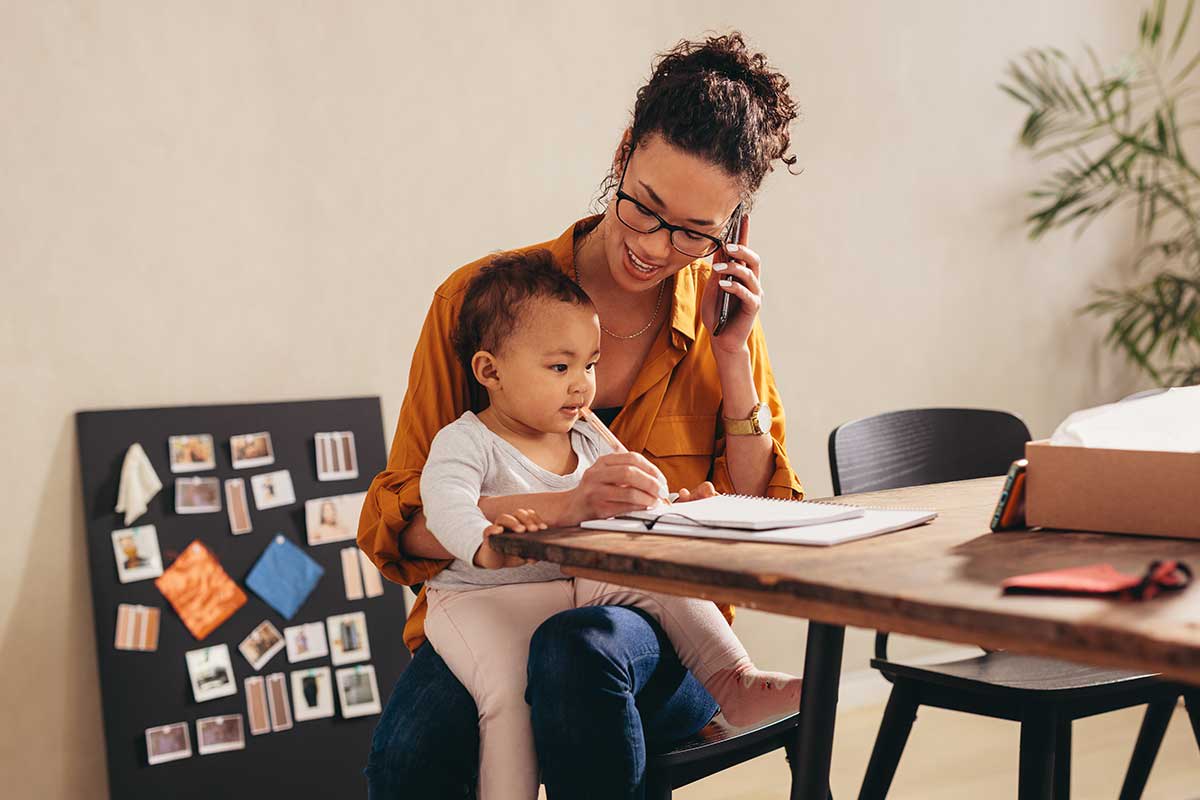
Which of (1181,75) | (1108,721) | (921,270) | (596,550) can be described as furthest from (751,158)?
(1181,75)

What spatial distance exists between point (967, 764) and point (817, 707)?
1827 millimetres

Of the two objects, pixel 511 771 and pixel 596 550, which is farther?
pixel 511 771

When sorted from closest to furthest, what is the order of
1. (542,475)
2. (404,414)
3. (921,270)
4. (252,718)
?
(542,475) → (404,414) → (252,718) → (921,270)

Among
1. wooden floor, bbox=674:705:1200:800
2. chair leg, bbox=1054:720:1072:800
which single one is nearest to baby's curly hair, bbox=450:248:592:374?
chair leg, bbox=1054:720:1072:800

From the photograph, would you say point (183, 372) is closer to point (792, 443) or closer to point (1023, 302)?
point (792, 443)

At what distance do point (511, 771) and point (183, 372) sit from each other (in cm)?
146

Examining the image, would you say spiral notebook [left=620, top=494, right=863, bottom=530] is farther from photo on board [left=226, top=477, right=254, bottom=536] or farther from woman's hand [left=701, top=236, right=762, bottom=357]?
photo on board [left=226, top=477, right=254, bottom=536]

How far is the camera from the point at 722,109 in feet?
5.24

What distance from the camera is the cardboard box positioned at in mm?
1093

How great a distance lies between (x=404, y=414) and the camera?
1.68 metres

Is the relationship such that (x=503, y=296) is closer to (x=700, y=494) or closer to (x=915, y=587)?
(x=700, y=494)

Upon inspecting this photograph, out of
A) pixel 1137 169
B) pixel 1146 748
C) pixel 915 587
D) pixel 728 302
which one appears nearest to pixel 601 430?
pixel 728 302

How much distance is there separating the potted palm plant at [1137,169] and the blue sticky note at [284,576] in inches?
93.4

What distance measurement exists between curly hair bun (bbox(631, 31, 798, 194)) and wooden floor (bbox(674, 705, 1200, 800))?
1.63 meters
